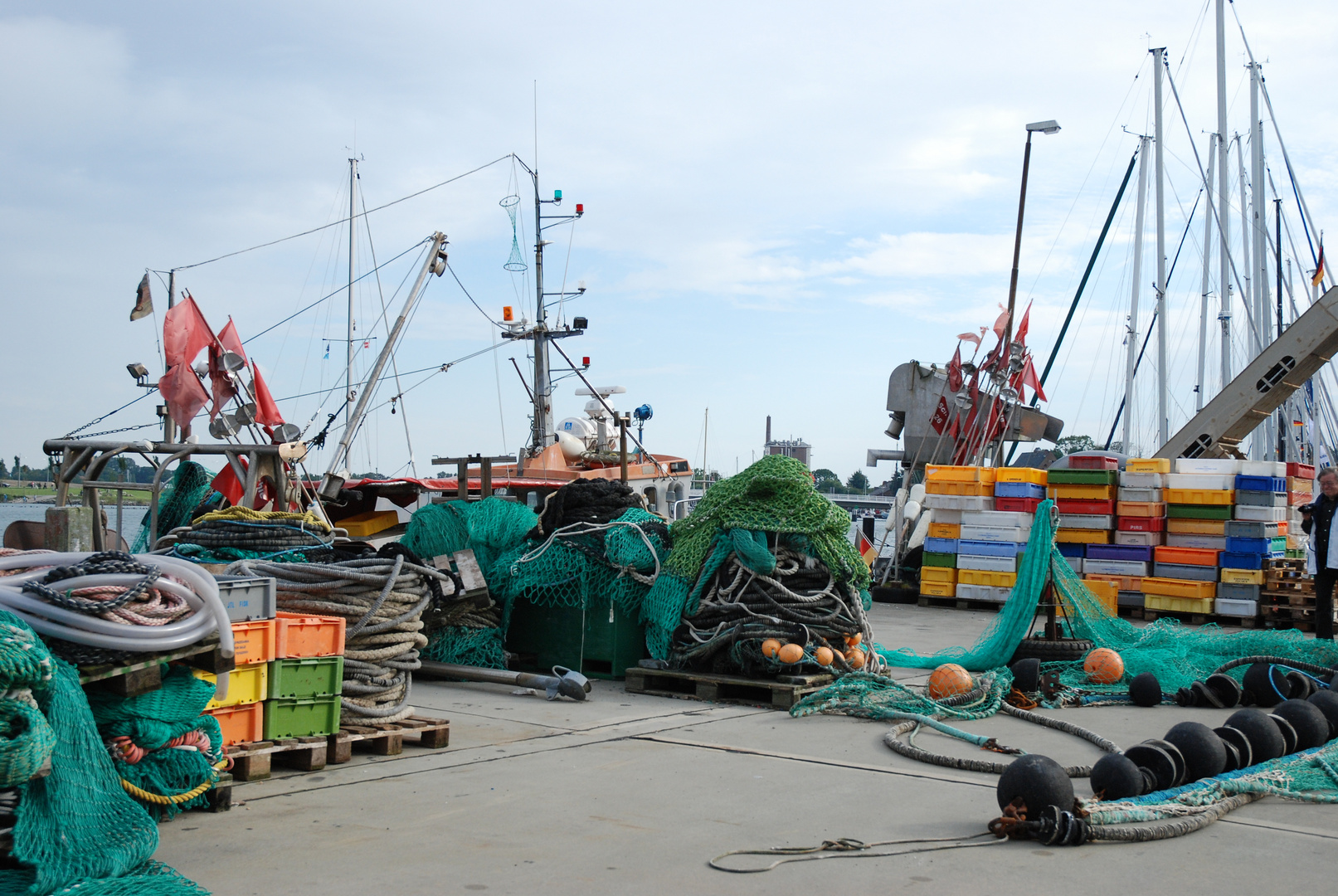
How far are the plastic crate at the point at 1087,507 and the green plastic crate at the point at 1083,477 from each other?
260 millimetres

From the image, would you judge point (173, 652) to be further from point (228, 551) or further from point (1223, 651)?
point (1223, 651)

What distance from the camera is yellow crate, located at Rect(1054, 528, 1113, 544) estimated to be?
1564cm

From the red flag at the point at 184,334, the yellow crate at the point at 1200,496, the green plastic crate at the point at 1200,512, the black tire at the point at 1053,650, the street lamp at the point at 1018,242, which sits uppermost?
the street lamp at the point at 1018,242

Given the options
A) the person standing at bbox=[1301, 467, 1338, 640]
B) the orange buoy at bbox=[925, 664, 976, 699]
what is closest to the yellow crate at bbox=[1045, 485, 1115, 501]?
the person standing at bbox=[1301, 467, 1338, 640]

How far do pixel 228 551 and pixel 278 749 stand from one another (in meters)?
2.09

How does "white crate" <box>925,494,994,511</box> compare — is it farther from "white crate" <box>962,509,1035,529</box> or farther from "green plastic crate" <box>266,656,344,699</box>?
"green plastic crate" <box>266,656,344,699</box>

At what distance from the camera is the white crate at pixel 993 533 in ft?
52.5

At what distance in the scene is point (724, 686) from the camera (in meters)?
8.63

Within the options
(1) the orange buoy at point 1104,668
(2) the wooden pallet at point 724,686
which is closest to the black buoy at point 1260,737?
(1) the orange buoy at point 1104,668

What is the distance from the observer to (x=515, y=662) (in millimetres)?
9875

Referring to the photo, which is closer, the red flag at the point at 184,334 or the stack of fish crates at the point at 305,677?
the stack of fish crates at the point at 305,677

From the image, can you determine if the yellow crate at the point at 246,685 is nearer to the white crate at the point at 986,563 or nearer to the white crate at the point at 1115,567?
the white crate at the point at 986,563

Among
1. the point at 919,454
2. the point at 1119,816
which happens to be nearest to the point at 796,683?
the point at 1119,816

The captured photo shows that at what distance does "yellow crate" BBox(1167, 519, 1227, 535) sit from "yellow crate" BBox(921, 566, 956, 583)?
3.09m
